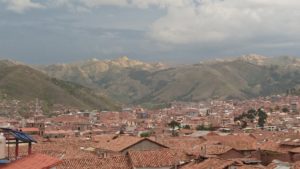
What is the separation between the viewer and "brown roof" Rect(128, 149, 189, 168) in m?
33.5

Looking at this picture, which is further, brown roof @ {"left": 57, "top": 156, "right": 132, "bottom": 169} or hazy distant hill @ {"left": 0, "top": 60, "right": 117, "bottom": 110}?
hazy distant hill @ {"left": 0, "top": 60, "right": 117, "bottom": 110}


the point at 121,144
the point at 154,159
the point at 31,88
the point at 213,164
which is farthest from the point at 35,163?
the point at 31,88

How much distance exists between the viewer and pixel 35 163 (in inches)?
647

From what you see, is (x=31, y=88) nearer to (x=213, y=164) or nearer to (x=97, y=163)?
(x=97, y=163)

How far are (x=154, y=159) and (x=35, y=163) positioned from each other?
18.3 m

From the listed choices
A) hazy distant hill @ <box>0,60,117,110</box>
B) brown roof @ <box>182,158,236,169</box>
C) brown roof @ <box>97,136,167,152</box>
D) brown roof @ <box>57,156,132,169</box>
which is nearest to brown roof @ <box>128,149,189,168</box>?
brown roof @ <box>57,156,132,169</box>

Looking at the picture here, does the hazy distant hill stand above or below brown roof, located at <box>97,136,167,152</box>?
above

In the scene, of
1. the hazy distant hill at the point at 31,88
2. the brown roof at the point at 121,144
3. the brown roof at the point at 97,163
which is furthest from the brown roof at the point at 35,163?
the hazy distant hill at the point at 31,88

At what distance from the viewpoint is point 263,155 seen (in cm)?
4225

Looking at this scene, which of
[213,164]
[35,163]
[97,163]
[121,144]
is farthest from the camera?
[121,144]

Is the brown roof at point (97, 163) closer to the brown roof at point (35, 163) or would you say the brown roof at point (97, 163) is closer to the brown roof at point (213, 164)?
the brown roof at point (213, 164)

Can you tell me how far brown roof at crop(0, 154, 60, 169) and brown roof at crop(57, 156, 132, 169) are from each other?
44.5ft

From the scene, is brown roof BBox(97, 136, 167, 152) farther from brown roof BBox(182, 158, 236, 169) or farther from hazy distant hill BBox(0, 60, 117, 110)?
hazy distant hill BBox(0, 60, 117, 110)

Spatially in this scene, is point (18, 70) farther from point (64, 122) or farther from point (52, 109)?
point (64, 122)
